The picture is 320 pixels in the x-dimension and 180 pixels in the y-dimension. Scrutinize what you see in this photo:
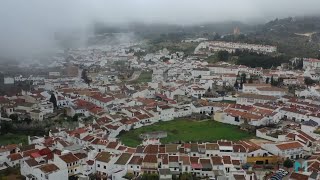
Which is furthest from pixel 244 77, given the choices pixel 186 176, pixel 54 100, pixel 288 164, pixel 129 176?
pixel 129 176

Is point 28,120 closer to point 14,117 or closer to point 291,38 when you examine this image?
point 14,117

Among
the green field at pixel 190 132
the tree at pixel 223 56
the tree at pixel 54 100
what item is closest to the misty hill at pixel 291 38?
the tree at pixel 223 56

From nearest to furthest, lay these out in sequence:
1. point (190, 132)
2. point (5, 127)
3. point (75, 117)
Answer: point (5, 127) → point (190, 132) → point (75, 117)

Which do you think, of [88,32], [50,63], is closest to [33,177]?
[50,63]

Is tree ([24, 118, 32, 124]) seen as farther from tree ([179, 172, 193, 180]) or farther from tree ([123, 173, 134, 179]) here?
tree ([179, 172, 193, 180])

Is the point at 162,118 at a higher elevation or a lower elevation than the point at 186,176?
lower

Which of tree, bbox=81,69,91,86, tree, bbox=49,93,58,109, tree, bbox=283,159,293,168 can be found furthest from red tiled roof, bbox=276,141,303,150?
tree, bbox=81,69,91,86

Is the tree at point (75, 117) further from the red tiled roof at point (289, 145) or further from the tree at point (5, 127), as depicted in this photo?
the red tiled roof at point (289, 145)
